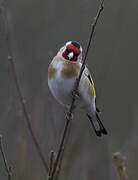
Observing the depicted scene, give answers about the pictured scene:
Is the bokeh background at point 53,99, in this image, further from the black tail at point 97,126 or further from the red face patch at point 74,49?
the red face patch at point 74,49

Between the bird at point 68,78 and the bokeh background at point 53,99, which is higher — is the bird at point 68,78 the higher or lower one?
the higher one

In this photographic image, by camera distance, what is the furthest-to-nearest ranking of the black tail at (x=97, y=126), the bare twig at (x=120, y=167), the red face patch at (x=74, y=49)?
the black tail at (x=97, y=126) < the red face patch at (x=74, y=49) < the bare twig at (x=120, y=167)

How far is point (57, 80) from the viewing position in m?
3.28

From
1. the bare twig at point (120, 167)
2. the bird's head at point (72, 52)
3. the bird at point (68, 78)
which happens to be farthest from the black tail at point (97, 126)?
the bare twig at point (120, 167)

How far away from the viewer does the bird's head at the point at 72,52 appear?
3195mm

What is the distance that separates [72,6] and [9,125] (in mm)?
2122

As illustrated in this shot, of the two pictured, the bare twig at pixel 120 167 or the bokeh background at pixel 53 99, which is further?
→ the bokeh background at pixel 53 99

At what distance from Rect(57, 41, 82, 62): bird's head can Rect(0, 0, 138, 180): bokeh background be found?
0.17 meters

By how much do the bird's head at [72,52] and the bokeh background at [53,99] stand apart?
0.57 ft

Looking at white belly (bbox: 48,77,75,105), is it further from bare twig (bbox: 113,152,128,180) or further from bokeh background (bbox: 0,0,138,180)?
bare twig (bbox: 113,152,128,180)

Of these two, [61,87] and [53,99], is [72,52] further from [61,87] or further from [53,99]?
[53,99]

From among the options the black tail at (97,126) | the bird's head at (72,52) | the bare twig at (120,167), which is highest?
the bird's head at (72,52)

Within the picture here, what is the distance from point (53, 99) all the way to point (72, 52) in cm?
97

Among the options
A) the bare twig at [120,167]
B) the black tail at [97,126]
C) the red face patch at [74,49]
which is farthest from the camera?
the black tail at [97,126]
